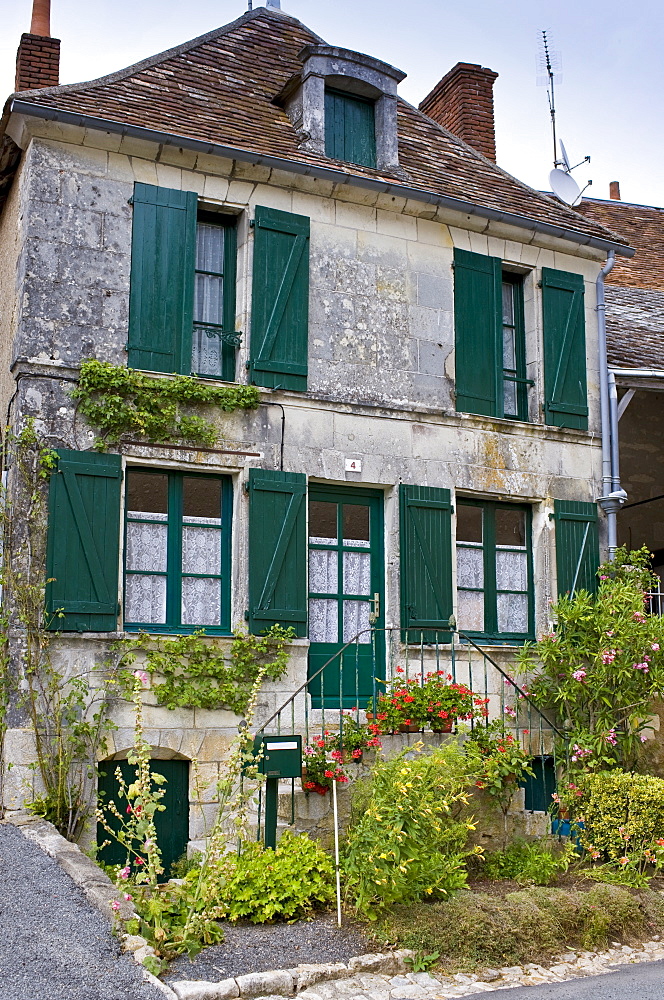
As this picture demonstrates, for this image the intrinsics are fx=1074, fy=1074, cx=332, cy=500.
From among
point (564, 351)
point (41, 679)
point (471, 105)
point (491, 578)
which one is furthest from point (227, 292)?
point (471, 105)

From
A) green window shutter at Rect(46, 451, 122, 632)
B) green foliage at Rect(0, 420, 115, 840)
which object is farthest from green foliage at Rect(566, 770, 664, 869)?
green window shutter at Rect(46, 451, 122, 632)

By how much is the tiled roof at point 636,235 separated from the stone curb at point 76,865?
443 inches

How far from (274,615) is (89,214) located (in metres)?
3.65

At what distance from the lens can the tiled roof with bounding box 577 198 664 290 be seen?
1576 centimetres

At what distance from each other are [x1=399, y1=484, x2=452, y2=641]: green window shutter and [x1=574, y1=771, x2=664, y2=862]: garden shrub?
2.00 metres

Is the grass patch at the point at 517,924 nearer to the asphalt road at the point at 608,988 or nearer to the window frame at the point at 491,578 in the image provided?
the asphalt road at the point at 608,988

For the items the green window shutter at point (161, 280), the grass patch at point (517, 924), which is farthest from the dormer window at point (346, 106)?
the grass patch at point (517, 924)

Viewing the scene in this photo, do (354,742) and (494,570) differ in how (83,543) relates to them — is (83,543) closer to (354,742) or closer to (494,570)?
(354,742)

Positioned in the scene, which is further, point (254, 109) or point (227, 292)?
point (254, 109)

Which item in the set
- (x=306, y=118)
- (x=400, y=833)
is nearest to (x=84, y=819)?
(x=400, y=833)

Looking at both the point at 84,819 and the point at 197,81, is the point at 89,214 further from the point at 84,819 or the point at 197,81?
the point at 84,819

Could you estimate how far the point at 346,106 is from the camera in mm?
10594

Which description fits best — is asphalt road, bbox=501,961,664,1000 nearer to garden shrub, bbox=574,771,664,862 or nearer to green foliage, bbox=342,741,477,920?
green foliage, bbox=342,741,477,920

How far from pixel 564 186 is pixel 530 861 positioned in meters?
8.33
